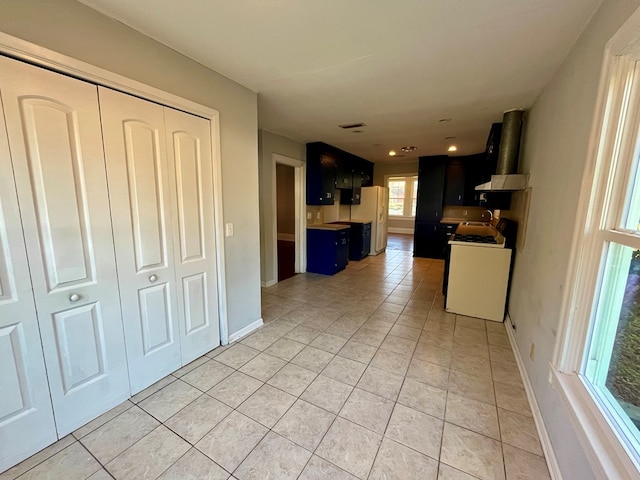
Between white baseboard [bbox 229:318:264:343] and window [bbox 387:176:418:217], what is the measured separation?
28.0 feet

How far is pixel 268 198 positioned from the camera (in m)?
4.23

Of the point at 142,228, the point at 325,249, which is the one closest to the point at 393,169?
the point at 325,249

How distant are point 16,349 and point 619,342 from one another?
9.40 feet

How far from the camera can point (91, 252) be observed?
1.62m

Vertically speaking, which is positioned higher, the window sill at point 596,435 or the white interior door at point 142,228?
the white interior door at point 142,228

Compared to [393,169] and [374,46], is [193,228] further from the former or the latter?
[393,169]

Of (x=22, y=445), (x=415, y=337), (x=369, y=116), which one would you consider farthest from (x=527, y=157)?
(x=22, y=445)

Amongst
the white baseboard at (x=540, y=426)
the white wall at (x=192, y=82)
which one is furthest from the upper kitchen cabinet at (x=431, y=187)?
the white wall at (x=192, y=82)

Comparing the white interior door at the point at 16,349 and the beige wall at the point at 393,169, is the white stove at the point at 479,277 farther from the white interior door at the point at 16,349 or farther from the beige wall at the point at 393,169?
the beige wall at the point at 393,169

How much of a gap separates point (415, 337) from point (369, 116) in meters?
2.65

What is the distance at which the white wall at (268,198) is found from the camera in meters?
4.07

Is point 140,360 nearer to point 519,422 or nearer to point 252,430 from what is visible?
point 252,430

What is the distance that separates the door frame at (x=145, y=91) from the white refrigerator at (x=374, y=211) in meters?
4.80

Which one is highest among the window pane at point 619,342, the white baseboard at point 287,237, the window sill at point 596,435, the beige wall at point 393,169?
the beige wall at point 393,169
